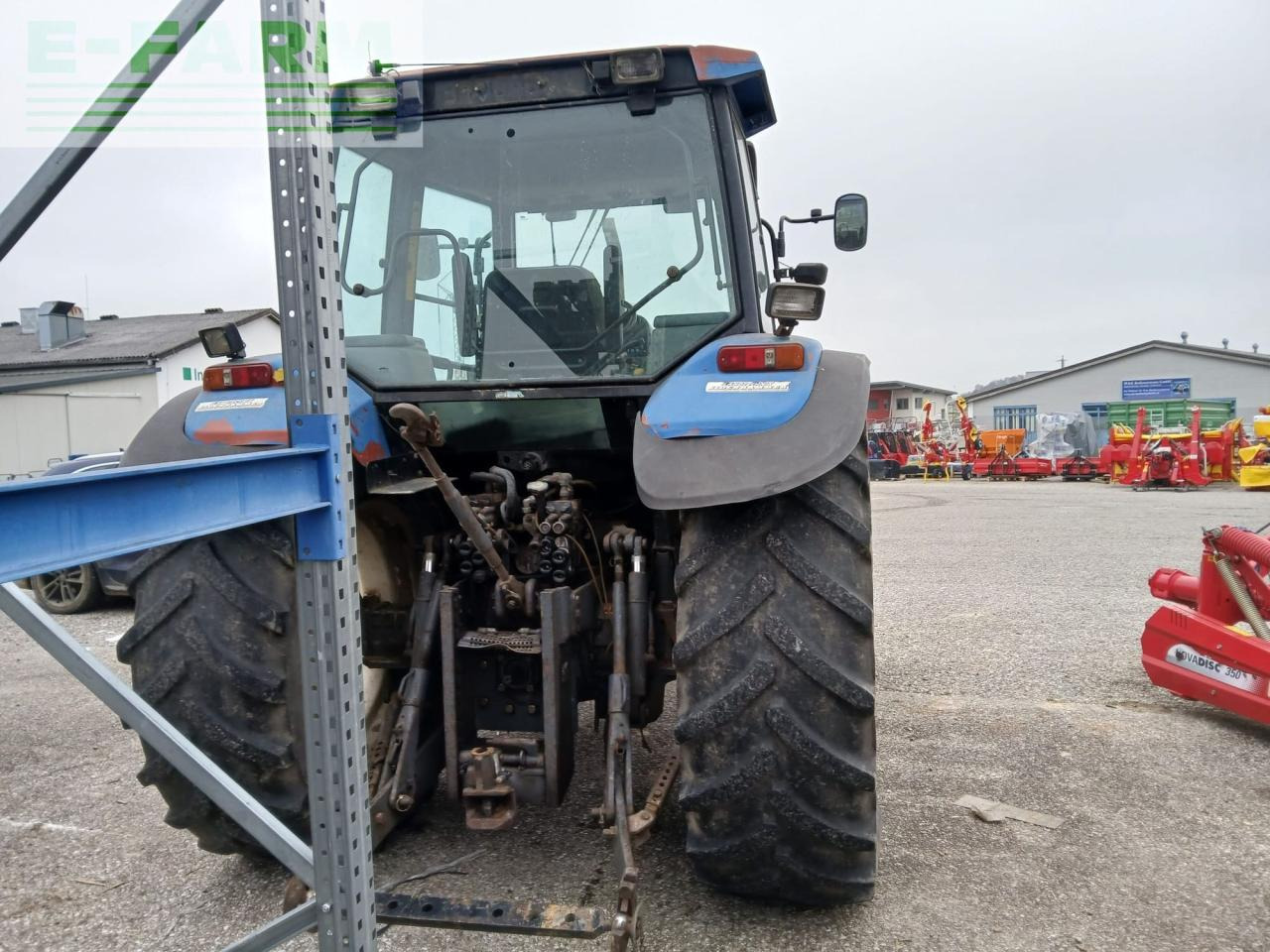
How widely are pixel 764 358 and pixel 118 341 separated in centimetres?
2414

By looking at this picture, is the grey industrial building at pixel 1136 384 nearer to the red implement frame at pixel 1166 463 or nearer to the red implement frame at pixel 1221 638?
the red implement frame at pixel 1166 463

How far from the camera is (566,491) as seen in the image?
2.66 m

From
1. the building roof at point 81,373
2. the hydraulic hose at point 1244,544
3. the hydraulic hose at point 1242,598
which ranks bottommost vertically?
the hydraulic hose at point 1242,598

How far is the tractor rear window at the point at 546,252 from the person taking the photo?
9.05 feet

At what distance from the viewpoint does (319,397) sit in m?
1.56

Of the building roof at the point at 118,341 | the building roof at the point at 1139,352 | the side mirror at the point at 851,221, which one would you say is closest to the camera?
the side mirror at the point at 851,221

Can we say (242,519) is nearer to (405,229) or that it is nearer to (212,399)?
(212,399)

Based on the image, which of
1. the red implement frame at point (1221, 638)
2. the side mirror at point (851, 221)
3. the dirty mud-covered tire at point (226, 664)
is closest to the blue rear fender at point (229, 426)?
the dirty mud-covered tire at point (226, 664)

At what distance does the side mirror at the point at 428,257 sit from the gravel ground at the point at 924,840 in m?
1.80

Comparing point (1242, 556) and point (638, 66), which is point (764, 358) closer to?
point (638, 66)

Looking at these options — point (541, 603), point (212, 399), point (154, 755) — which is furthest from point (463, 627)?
point (212, 399)

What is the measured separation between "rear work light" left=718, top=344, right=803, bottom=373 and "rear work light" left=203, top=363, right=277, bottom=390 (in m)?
1.33

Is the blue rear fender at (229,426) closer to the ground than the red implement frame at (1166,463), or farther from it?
farther from it

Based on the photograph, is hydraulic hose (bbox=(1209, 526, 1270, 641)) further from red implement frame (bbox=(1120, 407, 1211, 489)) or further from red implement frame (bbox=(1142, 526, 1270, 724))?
red implement frame (bbox=(1120, 407, 1211, 489))
